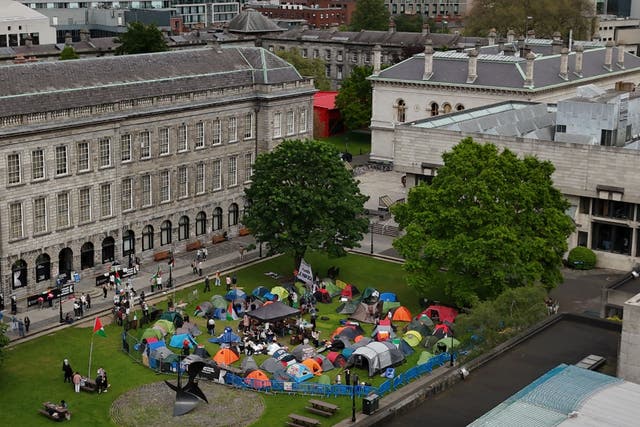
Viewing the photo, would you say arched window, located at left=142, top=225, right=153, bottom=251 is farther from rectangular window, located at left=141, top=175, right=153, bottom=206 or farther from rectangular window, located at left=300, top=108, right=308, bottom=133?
rectangular window, located at left=300, top=108, right=308, bottom=133

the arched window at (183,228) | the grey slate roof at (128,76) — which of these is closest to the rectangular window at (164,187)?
the arched window at (183,228)

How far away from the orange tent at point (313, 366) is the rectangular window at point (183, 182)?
27.5 m

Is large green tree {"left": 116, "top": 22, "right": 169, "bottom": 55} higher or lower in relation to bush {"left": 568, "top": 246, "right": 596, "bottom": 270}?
higher

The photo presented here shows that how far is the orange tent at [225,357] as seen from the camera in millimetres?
57781

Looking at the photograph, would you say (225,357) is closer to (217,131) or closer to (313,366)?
(313,366)

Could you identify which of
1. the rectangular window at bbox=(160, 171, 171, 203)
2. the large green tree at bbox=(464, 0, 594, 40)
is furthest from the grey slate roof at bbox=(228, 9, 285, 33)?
the large green tree at bbox=(464, 0, 594, 40)

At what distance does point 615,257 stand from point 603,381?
4087 cm

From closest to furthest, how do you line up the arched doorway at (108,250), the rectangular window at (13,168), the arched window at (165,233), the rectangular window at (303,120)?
the rectangular window at (13,168) < the arched doorway at (108,250) < the arched window at (165,233) < the rectangular window at (303,120)

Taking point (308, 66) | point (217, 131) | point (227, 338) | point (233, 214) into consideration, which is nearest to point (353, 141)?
point (308, 66)

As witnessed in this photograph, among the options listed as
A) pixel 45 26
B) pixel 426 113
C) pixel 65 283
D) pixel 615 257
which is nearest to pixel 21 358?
pixel 65 283

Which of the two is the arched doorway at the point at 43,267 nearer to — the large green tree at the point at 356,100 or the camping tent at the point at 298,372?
the camping tent at the point at 298,372

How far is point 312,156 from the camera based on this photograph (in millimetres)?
72500

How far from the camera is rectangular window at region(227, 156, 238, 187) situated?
85312mm

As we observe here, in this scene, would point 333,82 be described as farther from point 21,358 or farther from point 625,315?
point 625,315
